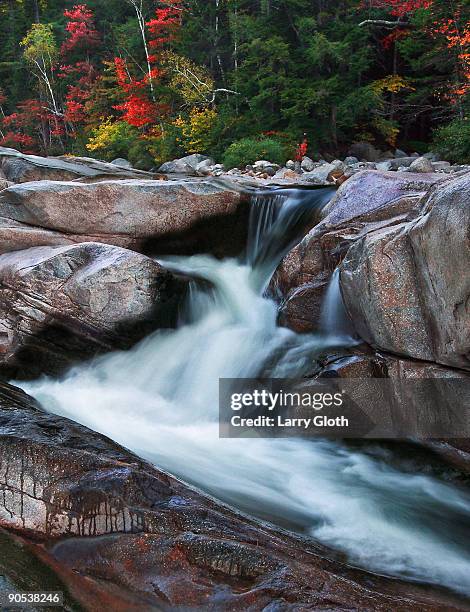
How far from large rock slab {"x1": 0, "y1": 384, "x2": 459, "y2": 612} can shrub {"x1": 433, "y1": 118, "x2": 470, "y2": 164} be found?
14.1m

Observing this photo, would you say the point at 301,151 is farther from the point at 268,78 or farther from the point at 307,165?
the point at 268,78

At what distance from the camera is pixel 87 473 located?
3557mm

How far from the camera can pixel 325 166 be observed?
1532 cm

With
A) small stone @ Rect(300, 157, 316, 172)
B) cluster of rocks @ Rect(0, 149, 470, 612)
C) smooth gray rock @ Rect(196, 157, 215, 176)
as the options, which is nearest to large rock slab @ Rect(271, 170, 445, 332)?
cluster of rocks @ Rect(0, 149, 470, 612)

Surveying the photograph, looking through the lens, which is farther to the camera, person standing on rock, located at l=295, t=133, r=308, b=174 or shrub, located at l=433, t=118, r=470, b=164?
person standing on rock, located at l=295, t=133, r=308, b=174

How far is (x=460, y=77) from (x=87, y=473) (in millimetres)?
17567

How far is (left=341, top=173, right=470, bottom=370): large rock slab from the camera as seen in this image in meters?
3.96

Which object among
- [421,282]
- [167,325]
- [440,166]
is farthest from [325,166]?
[421,282]

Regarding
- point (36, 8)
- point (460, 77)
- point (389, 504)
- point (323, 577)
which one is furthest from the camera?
point (36, 8)

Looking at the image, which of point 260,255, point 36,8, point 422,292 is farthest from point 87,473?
point 36,8

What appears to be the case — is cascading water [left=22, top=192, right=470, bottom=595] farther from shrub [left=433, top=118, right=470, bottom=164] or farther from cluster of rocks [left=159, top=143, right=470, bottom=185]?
shrub [left=433, top=118, right=470, bottom=164]

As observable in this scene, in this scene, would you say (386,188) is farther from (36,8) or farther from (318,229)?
(36,8)

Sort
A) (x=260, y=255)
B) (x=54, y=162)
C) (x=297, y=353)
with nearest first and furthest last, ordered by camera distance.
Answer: (x=297, y=353)
(x=260, y=255)
(x=54, y=162)

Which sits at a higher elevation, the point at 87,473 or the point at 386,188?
the point at 386,188
